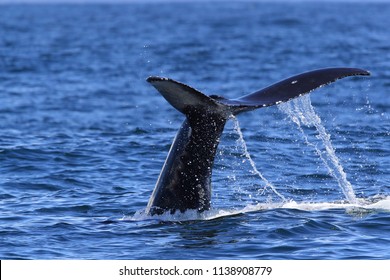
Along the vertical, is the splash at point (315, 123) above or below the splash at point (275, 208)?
above

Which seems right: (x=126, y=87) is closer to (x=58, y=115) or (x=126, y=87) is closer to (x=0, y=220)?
(x=58, y=115)

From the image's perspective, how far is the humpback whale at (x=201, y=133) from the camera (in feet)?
34.9

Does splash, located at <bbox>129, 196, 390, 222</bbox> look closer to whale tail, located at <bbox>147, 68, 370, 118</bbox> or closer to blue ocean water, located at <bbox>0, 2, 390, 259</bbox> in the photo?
blue ocean water, located at <bbox>0, 2, 390, 259</bbox>

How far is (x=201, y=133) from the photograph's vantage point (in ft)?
35.7

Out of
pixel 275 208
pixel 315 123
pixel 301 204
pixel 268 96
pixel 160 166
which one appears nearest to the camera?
pixel 268 96

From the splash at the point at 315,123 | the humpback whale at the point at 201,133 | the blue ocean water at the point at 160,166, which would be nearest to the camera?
the blue ocean water at the point at 160,166

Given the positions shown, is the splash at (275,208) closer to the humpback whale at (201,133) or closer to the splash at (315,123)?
the humpback whale at (201,133)

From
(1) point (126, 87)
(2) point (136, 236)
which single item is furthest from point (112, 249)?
(1) point (126, 87)

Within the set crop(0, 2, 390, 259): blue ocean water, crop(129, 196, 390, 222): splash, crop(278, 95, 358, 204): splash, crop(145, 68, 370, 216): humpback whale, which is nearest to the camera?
crop(0, 2, 390, 259): blue ocean water

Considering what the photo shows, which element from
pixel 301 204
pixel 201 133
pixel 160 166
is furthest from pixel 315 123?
pixel 160 166

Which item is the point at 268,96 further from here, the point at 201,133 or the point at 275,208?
the point at 275,208

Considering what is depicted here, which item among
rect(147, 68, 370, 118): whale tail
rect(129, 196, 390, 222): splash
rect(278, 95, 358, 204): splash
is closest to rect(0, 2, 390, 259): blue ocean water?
rect(129, 196, 390, 222): splash

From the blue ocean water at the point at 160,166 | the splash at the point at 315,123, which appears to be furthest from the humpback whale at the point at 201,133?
the splash at the point at 315,123

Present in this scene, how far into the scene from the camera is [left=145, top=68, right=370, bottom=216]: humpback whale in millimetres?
10633
